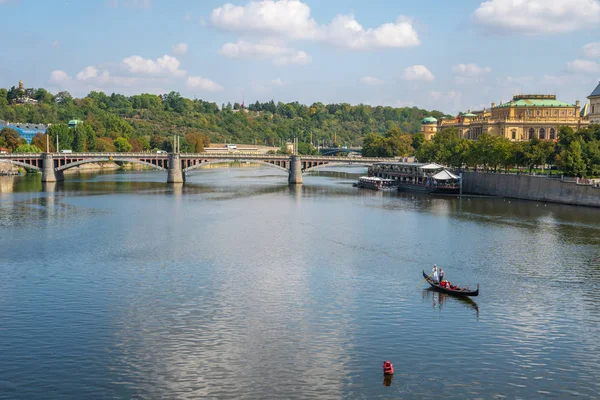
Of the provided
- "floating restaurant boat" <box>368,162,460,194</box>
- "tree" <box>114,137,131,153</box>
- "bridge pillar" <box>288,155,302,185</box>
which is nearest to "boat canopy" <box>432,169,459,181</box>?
"floating restaurant boat" <box>368,162,460,194</box>

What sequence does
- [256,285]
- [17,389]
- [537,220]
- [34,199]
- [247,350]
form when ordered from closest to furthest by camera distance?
Result: [17,389]
[247,350]
[256,285]
[537,220]
[34,199]

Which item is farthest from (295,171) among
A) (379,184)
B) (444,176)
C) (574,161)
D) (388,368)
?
(388,368)

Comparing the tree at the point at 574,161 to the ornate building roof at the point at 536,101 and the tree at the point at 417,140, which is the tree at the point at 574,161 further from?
the tree at the point at 417,140

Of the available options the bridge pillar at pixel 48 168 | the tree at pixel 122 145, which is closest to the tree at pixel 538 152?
the bridge pillar at pixel 48 168

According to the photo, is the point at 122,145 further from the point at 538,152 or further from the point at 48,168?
the point at 538,152

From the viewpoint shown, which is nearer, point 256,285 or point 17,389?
point 17,389

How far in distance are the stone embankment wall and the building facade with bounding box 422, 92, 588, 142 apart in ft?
120

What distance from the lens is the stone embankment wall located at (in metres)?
86.9

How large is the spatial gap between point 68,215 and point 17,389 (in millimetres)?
51036

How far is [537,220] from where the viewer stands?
7512 cm

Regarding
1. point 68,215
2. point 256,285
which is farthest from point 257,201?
A: point 256,285

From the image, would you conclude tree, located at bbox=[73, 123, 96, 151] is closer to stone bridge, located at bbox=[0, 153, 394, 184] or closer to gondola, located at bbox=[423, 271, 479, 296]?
stone bridge, located at bbox=[0, 153, 394, 184]

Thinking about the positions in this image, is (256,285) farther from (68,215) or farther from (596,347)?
(68,215)

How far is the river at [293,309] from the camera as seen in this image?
29125 millimetres
